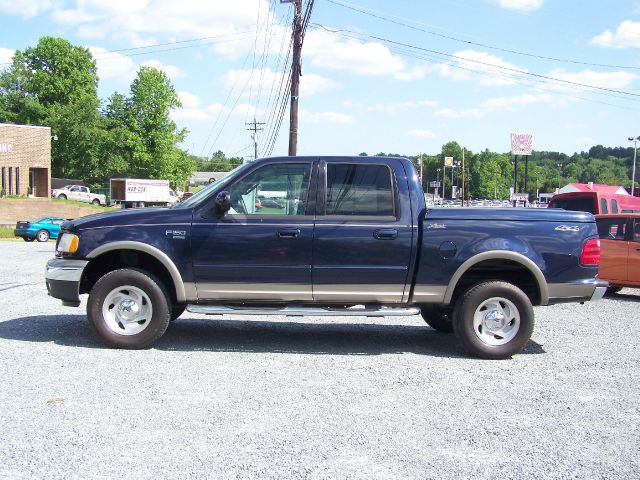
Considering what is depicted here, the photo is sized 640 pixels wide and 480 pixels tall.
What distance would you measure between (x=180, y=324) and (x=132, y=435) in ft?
13.4

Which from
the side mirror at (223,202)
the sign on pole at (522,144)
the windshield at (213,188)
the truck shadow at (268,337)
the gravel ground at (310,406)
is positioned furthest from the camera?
the sign on pole at (522,144)

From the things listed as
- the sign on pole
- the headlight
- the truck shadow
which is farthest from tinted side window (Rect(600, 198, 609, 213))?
the sign on pole

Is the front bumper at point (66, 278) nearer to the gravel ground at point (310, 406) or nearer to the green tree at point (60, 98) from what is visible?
the gravel ground at point (310, 406)

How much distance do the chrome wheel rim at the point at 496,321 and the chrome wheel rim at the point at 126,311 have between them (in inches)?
139

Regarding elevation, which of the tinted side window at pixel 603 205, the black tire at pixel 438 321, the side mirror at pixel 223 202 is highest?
the tinted side window at pixel 603 205

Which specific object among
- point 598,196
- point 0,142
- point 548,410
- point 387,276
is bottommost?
point 548,410

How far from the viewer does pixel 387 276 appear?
257 inches

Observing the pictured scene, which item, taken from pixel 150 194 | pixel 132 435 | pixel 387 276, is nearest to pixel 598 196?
pixel 387 276

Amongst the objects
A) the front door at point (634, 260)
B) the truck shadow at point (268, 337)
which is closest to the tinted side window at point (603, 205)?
the front door at point (634, 260)

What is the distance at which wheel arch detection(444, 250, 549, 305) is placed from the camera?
21.4 feet

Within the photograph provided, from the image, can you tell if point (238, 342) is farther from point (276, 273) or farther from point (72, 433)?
point (72, 433)

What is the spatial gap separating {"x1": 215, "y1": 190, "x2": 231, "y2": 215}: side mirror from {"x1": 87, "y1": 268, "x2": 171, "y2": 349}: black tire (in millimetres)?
1034

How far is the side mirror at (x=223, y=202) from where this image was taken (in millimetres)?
6387

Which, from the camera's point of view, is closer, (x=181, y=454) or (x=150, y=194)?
(x=181, y=454)
